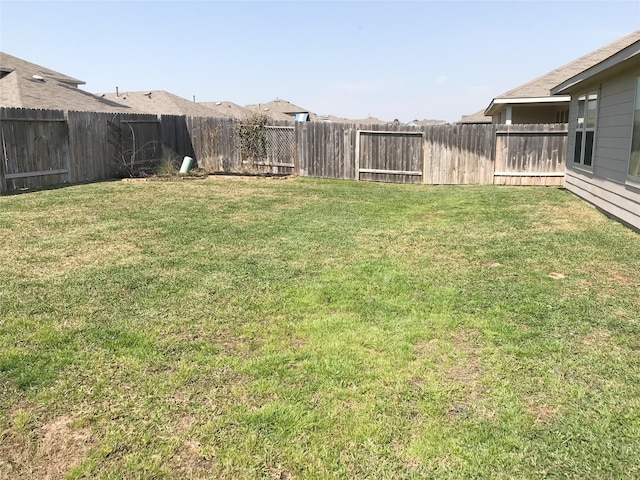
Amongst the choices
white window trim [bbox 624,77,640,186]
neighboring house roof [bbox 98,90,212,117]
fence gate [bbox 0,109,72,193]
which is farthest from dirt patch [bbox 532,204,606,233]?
neighboring house roof [bbox 98,90,212,117]

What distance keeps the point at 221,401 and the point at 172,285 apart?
2351 mm

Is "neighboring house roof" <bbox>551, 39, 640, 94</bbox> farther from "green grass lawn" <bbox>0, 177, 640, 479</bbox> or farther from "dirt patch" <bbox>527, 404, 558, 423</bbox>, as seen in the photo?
"dirt patch" <bbox>527, 404, 558, 423</bbox>

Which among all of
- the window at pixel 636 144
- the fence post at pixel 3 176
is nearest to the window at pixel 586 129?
Result: the window at pixel 636 144

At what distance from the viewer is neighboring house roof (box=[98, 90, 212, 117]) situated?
25984 millimetres

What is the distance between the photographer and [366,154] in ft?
51.1

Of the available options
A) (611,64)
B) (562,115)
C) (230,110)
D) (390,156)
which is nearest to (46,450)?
(611,64)

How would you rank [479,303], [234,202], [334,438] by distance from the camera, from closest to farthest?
[334,438]
[479,303]
[234,202]

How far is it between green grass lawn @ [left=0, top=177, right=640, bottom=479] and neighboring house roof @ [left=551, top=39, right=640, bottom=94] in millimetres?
2584

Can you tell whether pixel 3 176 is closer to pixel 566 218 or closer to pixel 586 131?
pixel 566 218

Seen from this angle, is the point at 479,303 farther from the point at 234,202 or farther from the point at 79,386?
the point at 234,202

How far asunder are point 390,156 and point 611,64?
775 centimetres

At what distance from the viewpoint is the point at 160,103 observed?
26.8m

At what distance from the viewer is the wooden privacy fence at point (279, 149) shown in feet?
41.0

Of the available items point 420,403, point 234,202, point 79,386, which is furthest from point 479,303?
point 234,202
